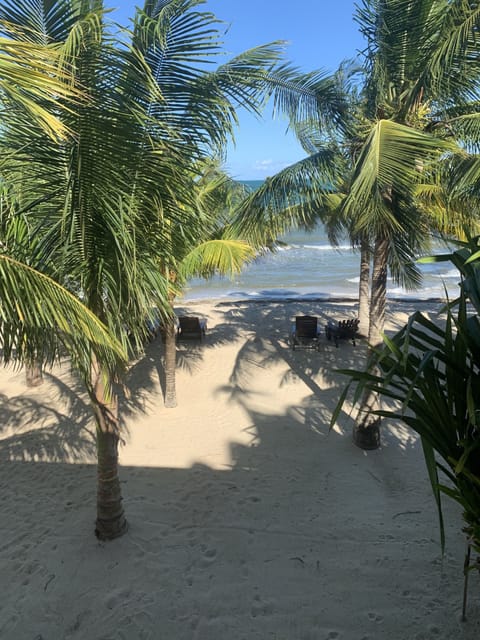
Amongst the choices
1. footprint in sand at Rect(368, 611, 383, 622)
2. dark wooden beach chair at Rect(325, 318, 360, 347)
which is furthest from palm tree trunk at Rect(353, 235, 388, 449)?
dark wooden beach chair at Rect(325, 318, 360, 347)

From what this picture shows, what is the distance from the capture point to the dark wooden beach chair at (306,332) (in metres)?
8.78

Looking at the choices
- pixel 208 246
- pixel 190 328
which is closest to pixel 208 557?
pixel 208 246

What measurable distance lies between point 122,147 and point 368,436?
4622 mm

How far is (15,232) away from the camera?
8.43 ft

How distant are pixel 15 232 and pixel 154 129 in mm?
1225

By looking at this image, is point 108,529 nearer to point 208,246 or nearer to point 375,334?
point 208,246

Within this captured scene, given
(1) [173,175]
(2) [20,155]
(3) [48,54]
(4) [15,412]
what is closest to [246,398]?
(4) [15,412]

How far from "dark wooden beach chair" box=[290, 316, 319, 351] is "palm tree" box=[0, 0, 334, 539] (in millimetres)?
5783

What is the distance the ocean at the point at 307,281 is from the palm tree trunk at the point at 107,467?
1083cm

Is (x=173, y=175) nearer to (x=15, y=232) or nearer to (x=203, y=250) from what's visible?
(x=15, y=232)

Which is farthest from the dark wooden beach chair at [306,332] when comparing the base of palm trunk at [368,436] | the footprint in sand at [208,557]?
the footprint in sand at [208,557]

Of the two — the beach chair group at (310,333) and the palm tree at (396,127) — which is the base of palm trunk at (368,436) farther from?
the beach chair group at (310,333)

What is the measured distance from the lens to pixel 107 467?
11.9 ft

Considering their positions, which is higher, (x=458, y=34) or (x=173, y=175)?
(x=458, y=34)
